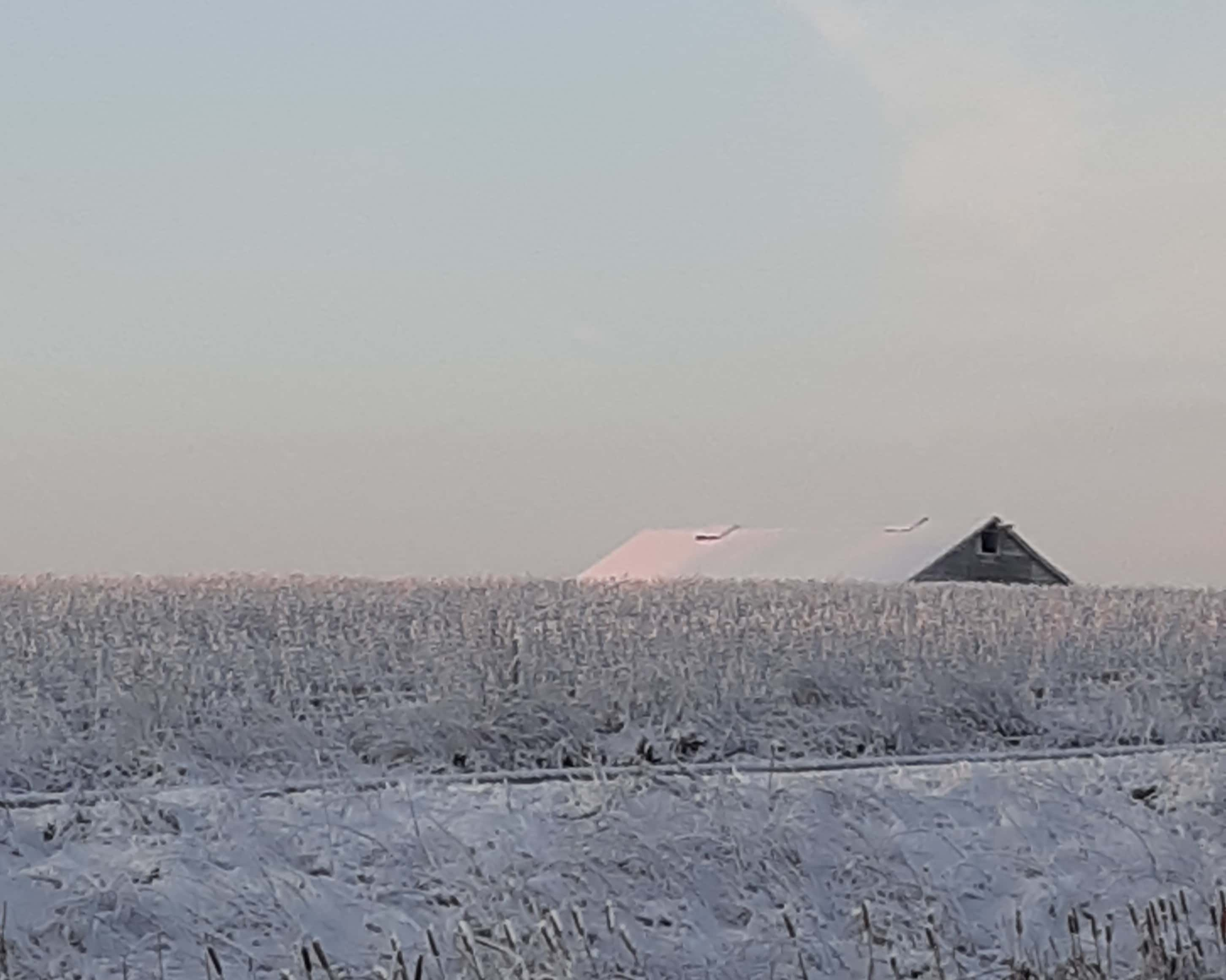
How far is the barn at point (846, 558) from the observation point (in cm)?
4425

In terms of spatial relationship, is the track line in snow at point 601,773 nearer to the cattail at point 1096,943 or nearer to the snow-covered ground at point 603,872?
the snow-covered ground at point 603,872

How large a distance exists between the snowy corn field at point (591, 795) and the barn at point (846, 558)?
22.6 metres

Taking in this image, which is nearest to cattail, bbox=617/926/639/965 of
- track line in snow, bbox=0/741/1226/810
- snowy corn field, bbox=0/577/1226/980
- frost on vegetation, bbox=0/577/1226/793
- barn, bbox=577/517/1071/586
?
snowy corn field, bbox=0/577/1226/980

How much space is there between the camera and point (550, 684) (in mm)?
13828

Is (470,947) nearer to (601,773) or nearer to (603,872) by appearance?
(603,872)

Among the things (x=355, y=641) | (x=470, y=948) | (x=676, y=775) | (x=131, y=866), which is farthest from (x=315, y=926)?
(x=355, y=641)

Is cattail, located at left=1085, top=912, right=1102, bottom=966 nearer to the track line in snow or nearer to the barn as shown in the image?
the track line in snow

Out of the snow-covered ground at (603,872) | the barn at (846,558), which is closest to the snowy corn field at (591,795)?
the snow-covered ground at (603,872)

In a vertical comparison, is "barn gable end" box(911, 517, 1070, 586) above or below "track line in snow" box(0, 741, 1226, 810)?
above

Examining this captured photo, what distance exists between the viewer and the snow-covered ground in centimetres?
787

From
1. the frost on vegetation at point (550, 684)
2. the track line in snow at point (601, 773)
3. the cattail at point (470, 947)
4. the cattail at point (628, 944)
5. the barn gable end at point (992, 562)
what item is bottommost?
the cattail at point (628, 944)

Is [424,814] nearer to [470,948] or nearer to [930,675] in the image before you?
[470,948]

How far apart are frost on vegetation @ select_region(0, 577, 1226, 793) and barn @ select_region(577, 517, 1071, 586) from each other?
68.1 feet

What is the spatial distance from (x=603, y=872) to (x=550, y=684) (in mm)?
5204
